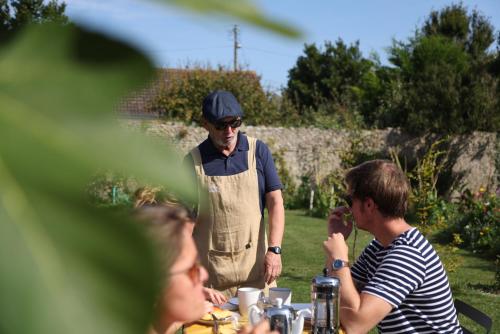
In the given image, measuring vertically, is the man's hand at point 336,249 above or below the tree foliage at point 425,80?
below

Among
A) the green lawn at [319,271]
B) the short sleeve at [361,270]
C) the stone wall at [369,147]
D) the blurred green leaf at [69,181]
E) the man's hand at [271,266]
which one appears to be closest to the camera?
the blurred green leaf at [69,181]

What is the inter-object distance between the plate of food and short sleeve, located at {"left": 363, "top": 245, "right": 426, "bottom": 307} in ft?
2.31

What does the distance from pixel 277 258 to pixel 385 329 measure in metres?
1.05

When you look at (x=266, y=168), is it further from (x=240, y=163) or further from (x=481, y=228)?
(x=481, y=228)

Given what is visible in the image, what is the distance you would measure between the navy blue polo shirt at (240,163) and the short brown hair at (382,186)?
0.96 meters

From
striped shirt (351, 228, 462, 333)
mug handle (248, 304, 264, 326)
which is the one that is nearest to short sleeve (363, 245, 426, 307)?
striped shirt (351, 228, 462, 333)

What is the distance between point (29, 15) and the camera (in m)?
0.21

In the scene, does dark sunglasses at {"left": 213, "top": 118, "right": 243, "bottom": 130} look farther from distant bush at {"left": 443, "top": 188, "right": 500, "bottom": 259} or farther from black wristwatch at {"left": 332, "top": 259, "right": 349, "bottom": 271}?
distant bush at {"left": 443, "top": 188, "right": 500, "bottom": 259}

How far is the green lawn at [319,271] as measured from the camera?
7.02 m

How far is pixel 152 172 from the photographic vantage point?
6.8 inches

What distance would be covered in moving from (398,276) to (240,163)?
1.54 meters

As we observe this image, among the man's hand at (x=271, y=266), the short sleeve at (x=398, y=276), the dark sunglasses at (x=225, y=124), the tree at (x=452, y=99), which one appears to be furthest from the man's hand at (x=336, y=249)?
the tree at (x=452, y=99)

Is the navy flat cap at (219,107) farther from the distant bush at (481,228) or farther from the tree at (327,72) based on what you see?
the tree at (327,72)

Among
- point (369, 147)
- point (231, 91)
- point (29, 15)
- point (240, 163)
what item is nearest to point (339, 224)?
point (240, 163)
